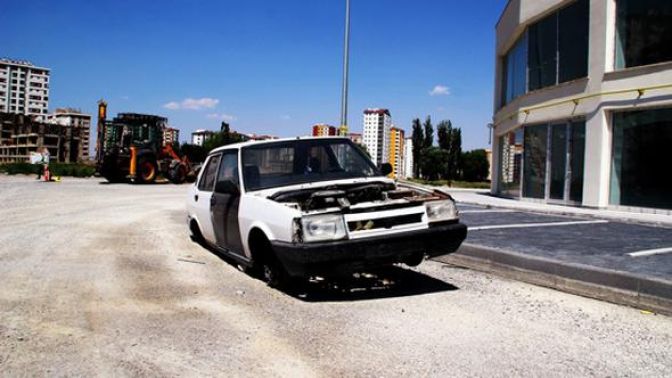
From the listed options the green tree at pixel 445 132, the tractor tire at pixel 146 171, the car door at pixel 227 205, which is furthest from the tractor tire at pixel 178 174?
the green tree at pixel 445 132

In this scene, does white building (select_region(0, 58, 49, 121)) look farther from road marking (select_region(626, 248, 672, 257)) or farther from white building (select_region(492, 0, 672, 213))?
road marking (select_region(626, 248, 672, 257))

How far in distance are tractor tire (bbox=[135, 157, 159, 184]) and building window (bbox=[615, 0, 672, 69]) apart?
21.6 meters

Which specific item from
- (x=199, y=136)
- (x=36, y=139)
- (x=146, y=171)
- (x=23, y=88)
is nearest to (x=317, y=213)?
(x=146, y=171)

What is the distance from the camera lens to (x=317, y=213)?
Answer: 451cm

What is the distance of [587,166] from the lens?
14.5m

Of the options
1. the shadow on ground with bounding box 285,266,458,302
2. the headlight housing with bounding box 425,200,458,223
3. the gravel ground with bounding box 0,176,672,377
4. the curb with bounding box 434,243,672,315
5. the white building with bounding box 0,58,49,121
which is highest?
the white building with bounding box 0,58,49,121

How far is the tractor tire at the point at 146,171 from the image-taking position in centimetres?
2597

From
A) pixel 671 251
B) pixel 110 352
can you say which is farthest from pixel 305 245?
pixel 671 251

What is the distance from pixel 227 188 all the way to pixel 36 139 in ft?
371

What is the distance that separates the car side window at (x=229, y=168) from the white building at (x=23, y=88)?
160m

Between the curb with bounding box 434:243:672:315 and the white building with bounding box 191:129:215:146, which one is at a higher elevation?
the white building with bounding box 191:129:215:146

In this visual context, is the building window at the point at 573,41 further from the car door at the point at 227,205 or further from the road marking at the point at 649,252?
the car door at the point at 227,205

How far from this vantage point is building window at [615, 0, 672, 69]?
12758 mm

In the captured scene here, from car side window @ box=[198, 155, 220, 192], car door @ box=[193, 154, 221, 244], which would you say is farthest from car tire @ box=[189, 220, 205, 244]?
car side window @ box=[198, 155, 220, 192]
